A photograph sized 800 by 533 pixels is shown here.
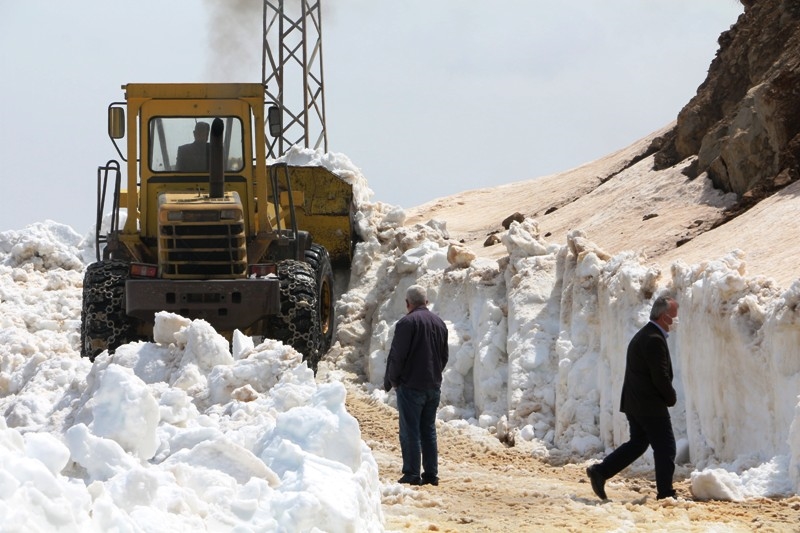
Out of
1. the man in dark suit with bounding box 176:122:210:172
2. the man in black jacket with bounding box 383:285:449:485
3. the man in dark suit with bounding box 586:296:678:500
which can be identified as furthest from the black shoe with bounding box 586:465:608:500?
the man in dark suit with bounding box 176:122:210:172

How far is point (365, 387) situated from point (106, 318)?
3.05m

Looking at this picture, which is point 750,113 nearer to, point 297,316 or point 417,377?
point 297,316

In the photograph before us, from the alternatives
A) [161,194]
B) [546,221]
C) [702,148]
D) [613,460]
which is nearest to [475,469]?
[613,460]

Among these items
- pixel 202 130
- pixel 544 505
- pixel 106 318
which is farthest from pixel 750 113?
pixel 544 505

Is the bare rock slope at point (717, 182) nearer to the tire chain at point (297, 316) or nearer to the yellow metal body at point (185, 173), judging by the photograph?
the tire chain at point (297, 316)

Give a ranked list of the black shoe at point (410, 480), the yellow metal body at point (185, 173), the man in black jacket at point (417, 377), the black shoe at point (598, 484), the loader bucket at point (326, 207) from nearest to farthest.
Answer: the black shoe at point (598, 484) < the black shoe at point (410, 480) < the man in black jacket at point (417, 377) < the yellow metal body at point (185, 173) < the loader bucket at point (326, 207)

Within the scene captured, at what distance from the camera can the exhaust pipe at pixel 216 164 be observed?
13.4m

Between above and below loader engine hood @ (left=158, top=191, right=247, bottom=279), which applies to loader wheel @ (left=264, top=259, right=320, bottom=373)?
below

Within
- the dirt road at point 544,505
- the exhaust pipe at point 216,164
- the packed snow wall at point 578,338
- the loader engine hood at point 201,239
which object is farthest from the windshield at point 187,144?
the dirt road at point 544,505

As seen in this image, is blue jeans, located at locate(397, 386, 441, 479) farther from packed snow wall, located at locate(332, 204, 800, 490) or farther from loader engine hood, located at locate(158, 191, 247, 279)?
loader engine hood, located at locate(158, 191, 247, 279)

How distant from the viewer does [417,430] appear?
9578 mm

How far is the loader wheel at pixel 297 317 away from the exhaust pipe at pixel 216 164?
950 millimetres

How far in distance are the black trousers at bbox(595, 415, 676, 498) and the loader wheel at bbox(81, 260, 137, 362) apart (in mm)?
5667

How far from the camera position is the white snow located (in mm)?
6172
